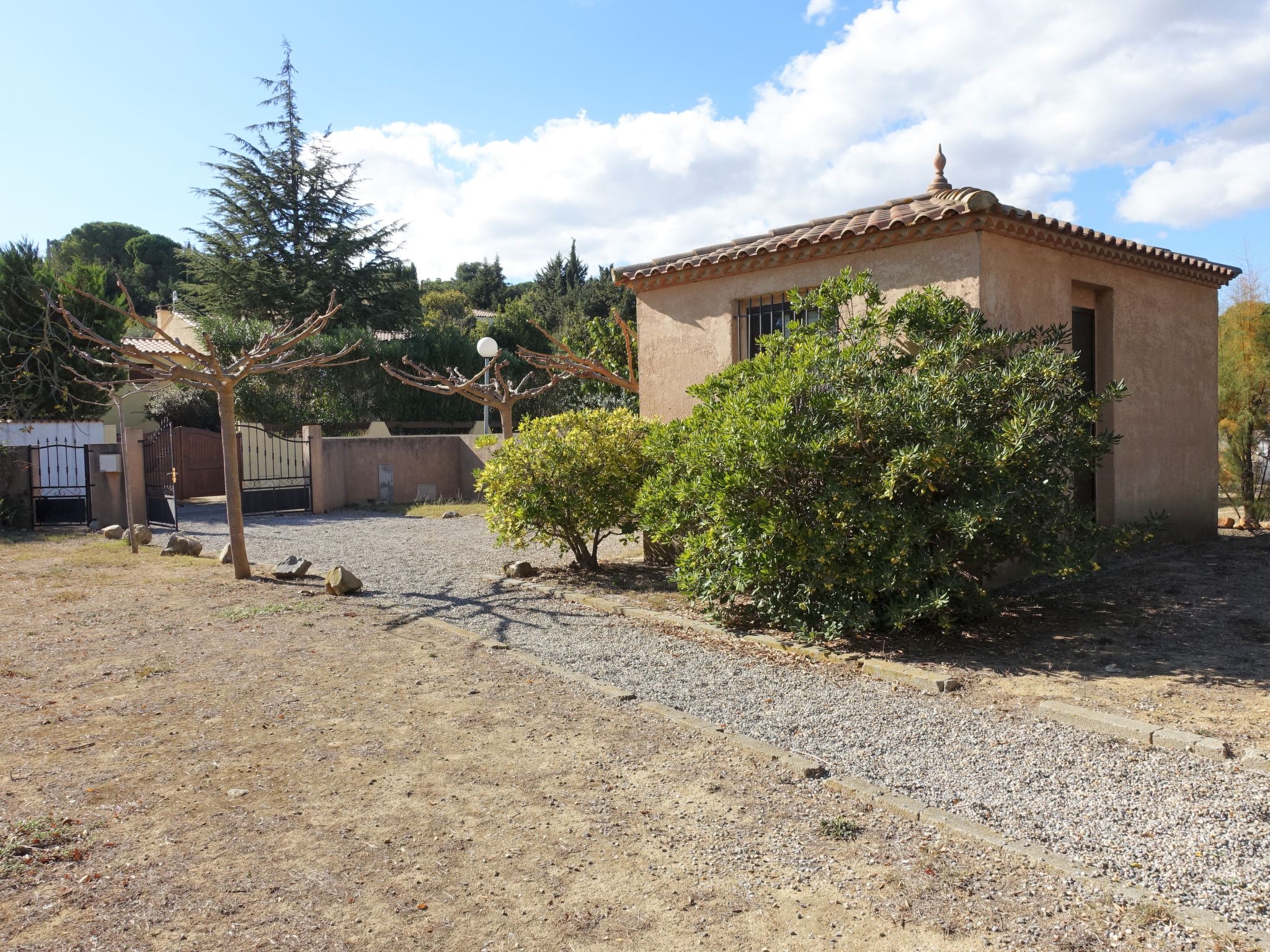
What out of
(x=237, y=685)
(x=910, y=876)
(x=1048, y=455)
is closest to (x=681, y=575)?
(x=1048, y=455)

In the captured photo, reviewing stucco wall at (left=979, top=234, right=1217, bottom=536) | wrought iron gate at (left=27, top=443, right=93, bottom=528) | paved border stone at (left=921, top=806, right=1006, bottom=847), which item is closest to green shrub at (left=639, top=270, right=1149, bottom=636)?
stucco wall at (left=979, top=234, right=1217, bottom=536)

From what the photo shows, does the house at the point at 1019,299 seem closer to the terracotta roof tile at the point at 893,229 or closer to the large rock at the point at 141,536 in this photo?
the terracotta roof tile at the point at 893,229

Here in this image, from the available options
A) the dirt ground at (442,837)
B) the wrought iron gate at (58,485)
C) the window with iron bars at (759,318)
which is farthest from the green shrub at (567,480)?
the wrought iron gate at (58,485)

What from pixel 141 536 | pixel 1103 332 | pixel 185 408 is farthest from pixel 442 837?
pixel 185 408

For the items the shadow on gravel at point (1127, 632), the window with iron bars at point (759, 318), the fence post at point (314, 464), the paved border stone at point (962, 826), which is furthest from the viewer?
the fence post at point (314, 464)

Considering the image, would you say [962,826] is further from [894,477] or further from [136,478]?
[136,478]

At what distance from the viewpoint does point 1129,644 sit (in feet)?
20.9

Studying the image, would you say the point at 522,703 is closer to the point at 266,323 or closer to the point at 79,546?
the point at 79,546

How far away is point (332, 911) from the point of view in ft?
10.0

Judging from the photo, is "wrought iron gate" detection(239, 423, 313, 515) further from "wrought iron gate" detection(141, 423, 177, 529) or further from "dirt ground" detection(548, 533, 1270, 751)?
"dirt ground" detection(548, 533, 1270, 751)

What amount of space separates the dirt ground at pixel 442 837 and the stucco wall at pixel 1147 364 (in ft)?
18.9

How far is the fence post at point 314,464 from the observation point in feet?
58.2

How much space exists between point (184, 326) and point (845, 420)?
3029cm

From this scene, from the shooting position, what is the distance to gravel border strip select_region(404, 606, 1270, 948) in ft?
9.62
